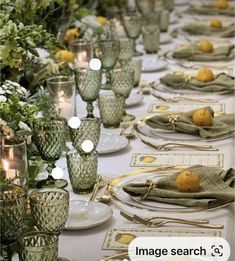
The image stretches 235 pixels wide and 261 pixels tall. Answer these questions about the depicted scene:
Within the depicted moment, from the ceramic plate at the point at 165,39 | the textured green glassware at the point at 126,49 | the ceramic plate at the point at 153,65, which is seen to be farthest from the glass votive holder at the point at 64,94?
the ceramic plate at the point at 165,39

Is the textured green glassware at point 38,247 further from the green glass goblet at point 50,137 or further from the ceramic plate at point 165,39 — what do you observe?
the ceramic plate at point 165,39

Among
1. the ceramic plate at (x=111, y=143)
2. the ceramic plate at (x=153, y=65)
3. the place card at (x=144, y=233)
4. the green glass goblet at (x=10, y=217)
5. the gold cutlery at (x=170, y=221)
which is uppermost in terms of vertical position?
the green glass goblet at (x=10, y=217)

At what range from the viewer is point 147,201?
196 cm

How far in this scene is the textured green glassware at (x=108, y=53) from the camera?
3.00 m

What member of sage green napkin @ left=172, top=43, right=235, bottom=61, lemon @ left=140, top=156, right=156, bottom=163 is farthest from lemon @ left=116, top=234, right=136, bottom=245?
sage green napkin @ left=172, top=43, right=235, bottom=61

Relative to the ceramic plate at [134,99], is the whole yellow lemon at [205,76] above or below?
above

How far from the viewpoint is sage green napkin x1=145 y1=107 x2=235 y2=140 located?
2.45m

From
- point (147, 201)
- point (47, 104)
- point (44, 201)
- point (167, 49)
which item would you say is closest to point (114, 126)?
point (47, 104)

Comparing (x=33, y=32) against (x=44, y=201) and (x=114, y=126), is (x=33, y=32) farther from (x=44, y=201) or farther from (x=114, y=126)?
(x=114, y=126)

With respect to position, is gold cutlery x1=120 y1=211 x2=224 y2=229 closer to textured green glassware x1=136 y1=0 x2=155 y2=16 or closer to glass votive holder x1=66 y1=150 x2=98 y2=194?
glass votive holder x1=66 y1=150 x2=98 y2=194

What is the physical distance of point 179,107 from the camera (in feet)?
9.29

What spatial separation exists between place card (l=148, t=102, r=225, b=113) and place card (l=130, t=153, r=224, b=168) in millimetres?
479

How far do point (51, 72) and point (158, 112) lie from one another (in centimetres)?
38

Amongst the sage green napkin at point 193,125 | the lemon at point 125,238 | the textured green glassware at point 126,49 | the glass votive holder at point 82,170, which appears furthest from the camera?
the textured green glassware at point 126,49
